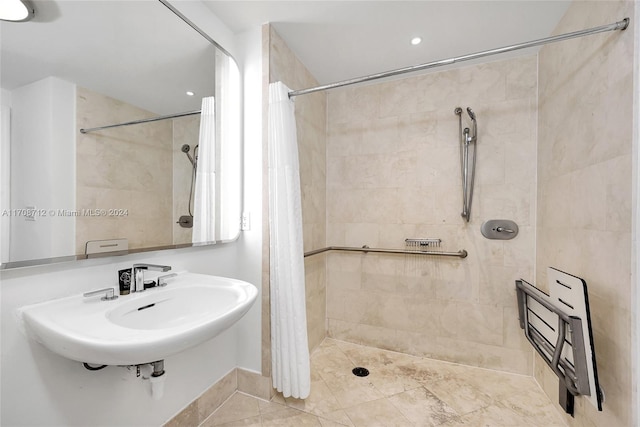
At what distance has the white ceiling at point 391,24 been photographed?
1487mm

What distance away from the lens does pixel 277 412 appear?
153 centimetres

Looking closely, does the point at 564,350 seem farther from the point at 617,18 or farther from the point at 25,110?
the point at 25,110

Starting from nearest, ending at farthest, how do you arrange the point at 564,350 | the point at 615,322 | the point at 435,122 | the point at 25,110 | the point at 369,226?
1. the point at 25,110
2. the point at 615,322
3. the point at 564,350
4. the point at 435,122
5. the point at 369,226

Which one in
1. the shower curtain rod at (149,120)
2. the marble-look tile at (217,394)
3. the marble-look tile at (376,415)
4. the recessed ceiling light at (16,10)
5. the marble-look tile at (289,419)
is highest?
the recessed ceiling light at (16,10)

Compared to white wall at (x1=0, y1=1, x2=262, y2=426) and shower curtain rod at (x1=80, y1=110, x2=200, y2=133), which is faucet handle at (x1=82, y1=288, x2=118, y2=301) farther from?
shower curtain rod at (x1=80, y1=110, x2=200, y2=133)

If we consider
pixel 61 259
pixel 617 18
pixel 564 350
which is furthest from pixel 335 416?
pixel 617 18

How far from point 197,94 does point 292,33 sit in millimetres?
756

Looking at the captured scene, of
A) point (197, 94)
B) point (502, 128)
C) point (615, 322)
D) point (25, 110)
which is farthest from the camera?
point (502, 128)

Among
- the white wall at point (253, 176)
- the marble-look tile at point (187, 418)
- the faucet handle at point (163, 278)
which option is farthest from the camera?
the white wall at point (253, 176)

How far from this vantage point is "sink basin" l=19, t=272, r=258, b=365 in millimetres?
723

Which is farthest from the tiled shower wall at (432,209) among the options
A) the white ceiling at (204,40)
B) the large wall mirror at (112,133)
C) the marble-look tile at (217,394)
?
the large wall mirror at (112,133)

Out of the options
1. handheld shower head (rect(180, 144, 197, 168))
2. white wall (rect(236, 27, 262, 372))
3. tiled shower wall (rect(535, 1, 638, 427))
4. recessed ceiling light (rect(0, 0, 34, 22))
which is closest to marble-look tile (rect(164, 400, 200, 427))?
white wall (rect(236, 27, 262, 372))

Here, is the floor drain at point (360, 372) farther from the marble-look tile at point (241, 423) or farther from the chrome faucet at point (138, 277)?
the chrome faucet at point (138, 277)

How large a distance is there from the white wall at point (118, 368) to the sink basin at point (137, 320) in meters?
0.07
